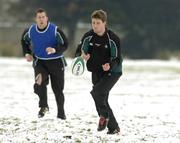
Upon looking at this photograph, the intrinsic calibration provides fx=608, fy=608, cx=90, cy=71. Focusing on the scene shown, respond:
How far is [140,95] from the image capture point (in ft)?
54.6

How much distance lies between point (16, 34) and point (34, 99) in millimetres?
38020

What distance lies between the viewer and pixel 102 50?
29.2 feet

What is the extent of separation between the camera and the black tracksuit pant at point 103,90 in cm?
892

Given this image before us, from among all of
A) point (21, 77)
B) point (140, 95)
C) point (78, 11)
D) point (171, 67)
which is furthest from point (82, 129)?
point (78, 11)

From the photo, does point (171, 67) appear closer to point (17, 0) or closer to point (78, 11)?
point (78, 11)

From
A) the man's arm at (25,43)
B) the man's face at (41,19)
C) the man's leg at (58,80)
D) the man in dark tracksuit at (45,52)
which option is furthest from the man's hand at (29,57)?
the man's face at (41,19)

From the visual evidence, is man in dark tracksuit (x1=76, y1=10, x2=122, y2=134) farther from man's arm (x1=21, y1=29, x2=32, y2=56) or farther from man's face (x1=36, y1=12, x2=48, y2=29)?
man's arm (x1=21, y1=29, x2=32, y2=56)

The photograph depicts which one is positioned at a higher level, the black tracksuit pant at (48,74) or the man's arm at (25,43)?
the man's arm at (25,43)

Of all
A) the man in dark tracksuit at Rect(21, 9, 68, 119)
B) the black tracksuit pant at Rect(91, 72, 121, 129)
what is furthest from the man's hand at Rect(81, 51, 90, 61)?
the man in dark tracksuit at Rect(21, 9, 68, 119)

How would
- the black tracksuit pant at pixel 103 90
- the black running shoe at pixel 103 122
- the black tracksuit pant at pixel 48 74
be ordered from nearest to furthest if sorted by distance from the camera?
the black tracksuit pant at pixel 103 90
the black running shoe at pixel 103 122
the black tracksuit pant at pixel 48 74


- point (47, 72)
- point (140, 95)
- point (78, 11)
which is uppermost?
point (78, 11)

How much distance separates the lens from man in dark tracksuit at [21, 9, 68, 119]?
1016 cm

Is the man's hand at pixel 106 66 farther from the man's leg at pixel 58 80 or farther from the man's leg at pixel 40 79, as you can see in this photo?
the man's leg at pixel 40 79

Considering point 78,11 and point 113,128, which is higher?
point 78,11
